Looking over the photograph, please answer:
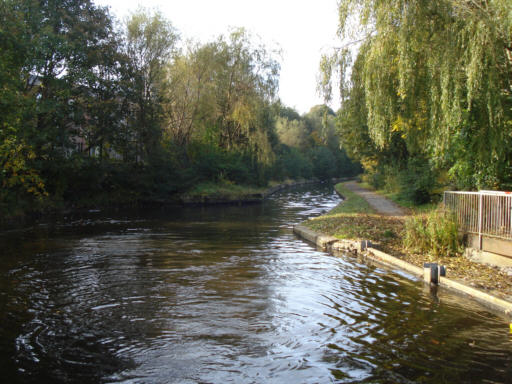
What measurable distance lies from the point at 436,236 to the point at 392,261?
1462 millimetres

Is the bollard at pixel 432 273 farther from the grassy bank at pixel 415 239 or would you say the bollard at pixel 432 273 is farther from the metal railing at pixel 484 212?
the metal railing at pixel 484 212

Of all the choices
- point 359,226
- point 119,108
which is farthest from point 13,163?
point 359,226

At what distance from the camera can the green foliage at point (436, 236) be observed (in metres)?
11.5

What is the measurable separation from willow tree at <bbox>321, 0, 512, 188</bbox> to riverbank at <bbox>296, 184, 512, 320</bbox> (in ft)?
8.62

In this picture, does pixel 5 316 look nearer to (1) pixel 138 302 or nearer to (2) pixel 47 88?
(1) pixel 138 302

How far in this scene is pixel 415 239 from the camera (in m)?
12.3

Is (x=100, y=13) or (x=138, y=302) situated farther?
(x=100, y=13)

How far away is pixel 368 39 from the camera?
12.4 m

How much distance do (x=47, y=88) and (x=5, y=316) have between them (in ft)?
70.1

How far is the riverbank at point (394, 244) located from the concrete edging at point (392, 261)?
0.03 metres

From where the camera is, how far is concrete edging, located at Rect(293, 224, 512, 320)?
25.0ft

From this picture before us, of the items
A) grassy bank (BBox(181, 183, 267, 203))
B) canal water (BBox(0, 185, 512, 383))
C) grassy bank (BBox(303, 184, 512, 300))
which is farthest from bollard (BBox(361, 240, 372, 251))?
grassy bank (BBox(181, 183, 267, 203))

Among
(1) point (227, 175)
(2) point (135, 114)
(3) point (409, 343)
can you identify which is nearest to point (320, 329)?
(3) point (409, 343)

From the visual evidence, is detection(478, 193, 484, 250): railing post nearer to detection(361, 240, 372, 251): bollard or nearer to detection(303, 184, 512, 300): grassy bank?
detection(303, 184, 512, 300): grassy bank
